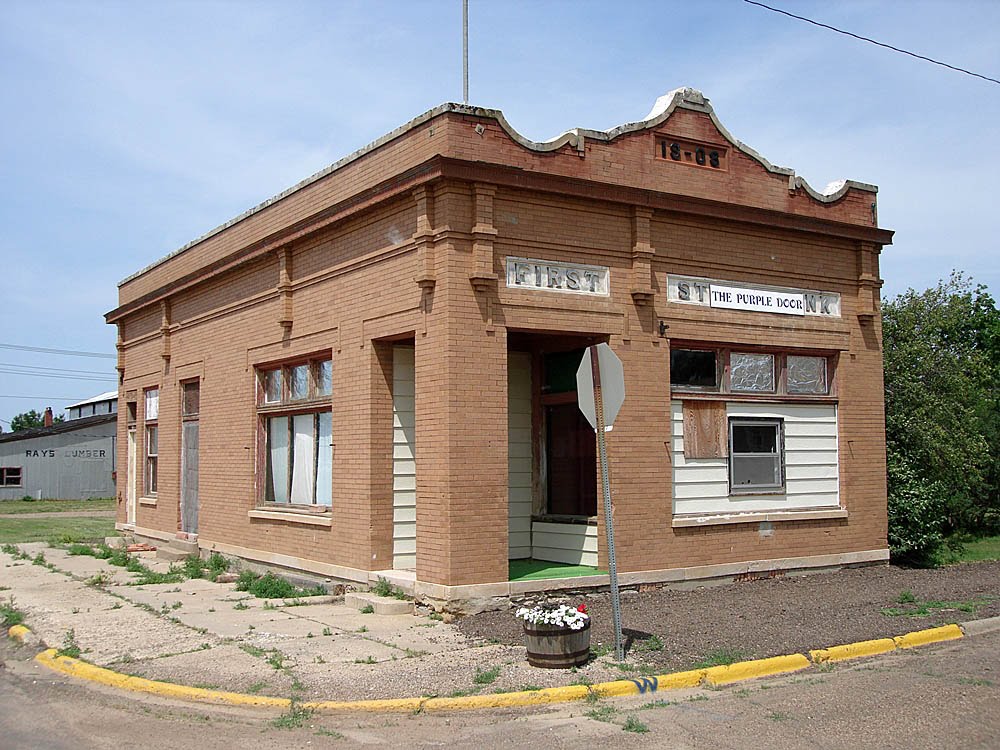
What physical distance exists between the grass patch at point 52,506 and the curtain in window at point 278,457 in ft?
104

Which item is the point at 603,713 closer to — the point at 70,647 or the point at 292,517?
the point at 70,647

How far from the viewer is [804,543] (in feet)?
49.4

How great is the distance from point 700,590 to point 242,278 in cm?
947

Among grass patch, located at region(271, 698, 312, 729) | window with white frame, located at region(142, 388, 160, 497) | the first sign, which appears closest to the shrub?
the first sign

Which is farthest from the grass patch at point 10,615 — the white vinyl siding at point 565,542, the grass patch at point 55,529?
the grass patch at point 55,529

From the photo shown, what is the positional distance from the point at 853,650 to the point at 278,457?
9.77 meters

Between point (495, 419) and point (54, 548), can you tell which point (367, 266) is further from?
point (54, 548)

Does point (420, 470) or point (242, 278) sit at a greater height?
point (242, 278)

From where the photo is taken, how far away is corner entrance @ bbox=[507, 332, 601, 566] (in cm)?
1439

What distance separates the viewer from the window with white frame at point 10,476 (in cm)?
5734

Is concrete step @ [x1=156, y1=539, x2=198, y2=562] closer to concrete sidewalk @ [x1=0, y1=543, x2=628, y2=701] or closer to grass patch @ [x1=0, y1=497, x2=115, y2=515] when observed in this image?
concrete sidewalk @ [x1=0, y1=543, x2=628, y2=701]

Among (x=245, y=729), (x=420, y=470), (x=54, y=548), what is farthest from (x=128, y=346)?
(x=245, y=729)

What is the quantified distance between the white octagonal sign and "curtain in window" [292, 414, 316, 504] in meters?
6.81

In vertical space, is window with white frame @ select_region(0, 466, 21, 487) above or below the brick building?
below
